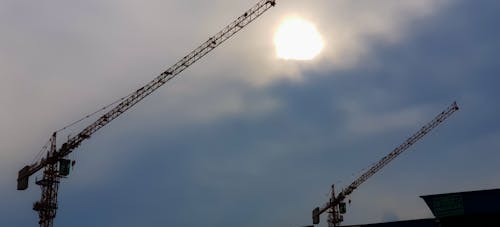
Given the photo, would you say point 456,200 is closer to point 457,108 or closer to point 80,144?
point 80,144

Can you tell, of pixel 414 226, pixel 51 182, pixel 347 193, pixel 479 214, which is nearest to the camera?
pixel 479 214

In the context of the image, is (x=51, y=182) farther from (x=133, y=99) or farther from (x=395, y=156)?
(x=395, y=156)

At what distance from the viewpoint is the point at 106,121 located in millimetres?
122688

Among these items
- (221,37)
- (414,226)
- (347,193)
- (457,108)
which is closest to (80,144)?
(221,37)

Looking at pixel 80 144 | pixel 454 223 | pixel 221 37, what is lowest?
pixel 454 223

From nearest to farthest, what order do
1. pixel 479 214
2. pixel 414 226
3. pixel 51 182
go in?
pixel 479 214, pixel 414 226, pixel 51 182

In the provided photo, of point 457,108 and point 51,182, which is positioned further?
point 457,108

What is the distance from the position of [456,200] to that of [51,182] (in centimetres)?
7951

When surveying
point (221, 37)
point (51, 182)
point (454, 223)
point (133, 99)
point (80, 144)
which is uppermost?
point (221, 37)

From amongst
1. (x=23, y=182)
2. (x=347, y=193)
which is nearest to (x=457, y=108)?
(x=347, y=193)

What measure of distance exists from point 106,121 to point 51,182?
54.7 ft

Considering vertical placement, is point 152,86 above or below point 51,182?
above

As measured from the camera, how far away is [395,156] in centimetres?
18700

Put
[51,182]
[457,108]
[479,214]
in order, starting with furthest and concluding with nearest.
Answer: [457,108], [51,182], [479,214]
